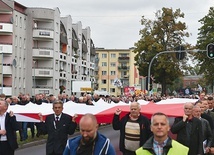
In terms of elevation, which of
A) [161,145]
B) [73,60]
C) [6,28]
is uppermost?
[6,28]

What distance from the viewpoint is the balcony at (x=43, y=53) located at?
3044 inches

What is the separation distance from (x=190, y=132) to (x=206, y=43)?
228ft

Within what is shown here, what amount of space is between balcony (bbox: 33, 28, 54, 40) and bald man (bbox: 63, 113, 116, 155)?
7076 centimetres

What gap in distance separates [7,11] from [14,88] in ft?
31.9

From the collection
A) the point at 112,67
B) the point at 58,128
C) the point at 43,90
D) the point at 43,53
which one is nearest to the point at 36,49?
the point at 43,53

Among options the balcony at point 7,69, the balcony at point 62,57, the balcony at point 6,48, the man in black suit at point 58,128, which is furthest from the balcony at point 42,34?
the man in black suit at point 58,128

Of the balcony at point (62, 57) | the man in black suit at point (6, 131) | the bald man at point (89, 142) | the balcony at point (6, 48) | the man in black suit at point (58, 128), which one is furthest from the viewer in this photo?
the balcony at point (62, 57)

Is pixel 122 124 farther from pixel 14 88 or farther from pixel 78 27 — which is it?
pixel 78 27

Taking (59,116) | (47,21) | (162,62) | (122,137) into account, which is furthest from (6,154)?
(47,21)

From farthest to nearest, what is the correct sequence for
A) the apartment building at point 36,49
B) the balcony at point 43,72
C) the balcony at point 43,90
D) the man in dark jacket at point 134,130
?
the balcony at point 43,72 < the balcony at point 43,90 < the apartment building at point 36,49 < the man in dark jacket at point 134,130

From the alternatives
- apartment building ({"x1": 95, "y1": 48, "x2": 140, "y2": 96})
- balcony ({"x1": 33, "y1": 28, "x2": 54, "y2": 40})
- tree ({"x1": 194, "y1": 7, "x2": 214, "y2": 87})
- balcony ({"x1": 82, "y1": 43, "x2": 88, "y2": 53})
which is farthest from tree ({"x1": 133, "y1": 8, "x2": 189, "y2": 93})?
apartment building ({"x1": 95, "y1": 48, "x2": 140, "y2": 96})

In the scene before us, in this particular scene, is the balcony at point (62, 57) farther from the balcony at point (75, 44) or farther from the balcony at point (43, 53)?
the balcony at point (75, 44)

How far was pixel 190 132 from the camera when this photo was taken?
988 centimetres

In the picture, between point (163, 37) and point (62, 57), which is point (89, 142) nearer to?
point (163, 37)
